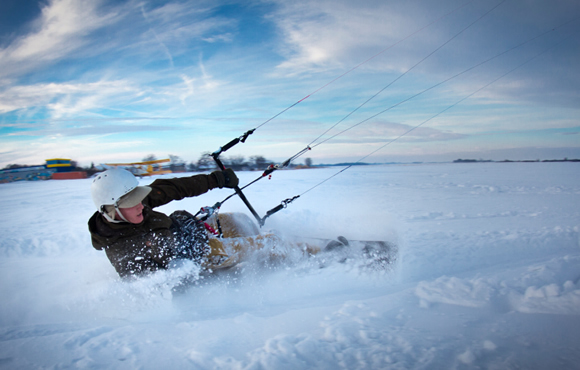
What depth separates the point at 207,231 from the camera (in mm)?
Answer: 3305

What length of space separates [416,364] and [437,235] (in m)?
3.53

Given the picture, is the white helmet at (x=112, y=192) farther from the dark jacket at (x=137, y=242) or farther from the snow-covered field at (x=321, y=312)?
the snow-covered field at (x=321, y=312)

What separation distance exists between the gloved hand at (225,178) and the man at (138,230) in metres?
0.58

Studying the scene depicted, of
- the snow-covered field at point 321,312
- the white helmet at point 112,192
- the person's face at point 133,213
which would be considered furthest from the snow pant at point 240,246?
the white helmet at point 112,192

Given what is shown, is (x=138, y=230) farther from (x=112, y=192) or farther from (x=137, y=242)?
(x=112, y=192)

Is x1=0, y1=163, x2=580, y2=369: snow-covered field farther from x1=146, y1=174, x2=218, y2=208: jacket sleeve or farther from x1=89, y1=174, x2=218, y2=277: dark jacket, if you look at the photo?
x1=146, y1=174, x2=218, y2=208: jacket sleeve

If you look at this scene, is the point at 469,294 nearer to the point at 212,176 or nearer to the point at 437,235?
the point at 437,235

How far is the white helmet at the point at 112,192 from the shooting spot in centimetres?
228

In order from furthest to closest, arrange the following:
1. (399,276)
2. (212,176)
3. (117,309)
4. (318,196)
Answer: (318,196) < (212,176) < (399,276) < (117,309)

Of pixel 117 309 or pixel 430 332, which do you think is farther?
pixel 117 309

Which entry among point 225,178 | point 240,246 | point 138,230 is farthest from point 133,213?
point 225,178

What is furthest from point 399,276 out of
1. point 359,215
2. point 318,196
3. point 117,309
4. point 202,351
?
point 318,196

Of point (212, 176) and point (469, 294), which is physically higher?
point (212, 176)

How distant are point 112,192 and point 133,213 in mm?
256
